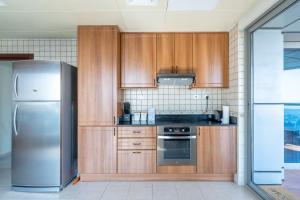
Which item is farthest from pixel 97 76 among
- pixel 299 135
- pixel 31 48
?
pixel 299 135

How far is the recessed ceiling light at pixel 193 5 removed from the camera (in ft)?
9.05

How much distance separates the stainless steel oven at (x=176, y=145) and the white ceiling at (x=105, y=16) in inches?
59.8

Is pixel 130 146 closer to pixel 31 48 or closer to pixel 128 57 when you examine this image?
pixel 128 57

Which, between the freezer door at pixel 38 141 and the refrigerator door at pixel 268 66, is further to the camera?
the refrigerator door at pixel 268 66

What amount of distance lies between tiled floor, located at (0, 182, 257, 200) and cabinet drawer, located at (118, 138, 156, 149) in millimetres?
504

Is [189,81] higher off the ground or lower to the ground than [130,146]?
higher

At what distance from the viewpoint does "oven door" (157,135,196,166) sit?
3623 millimetres

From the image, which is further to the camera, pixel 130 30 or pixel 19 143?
pixel 130 30

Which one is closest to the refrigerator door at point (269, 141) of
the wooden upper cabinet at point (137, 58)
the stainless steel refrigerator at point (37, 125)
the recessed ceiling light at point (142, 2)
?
the wooden upper cabinet at point (137, 58)

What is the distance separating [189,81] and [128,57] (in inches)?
40.6

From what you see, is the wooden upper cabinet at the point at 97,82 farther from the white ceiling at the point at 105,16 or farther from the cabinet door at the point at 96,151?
the white ceiling at the point at 105,16

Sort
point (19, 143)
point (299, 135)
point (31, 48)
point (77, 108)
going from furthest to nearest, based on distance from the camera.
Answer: point (31, 48) → point (77, 108) → point (299, 135) → point (19, 143)

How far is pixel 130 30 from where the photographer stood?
3895 mm

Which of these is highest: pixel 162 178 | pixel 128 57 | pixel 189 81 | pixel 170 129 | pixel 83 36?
pixel 83 36
